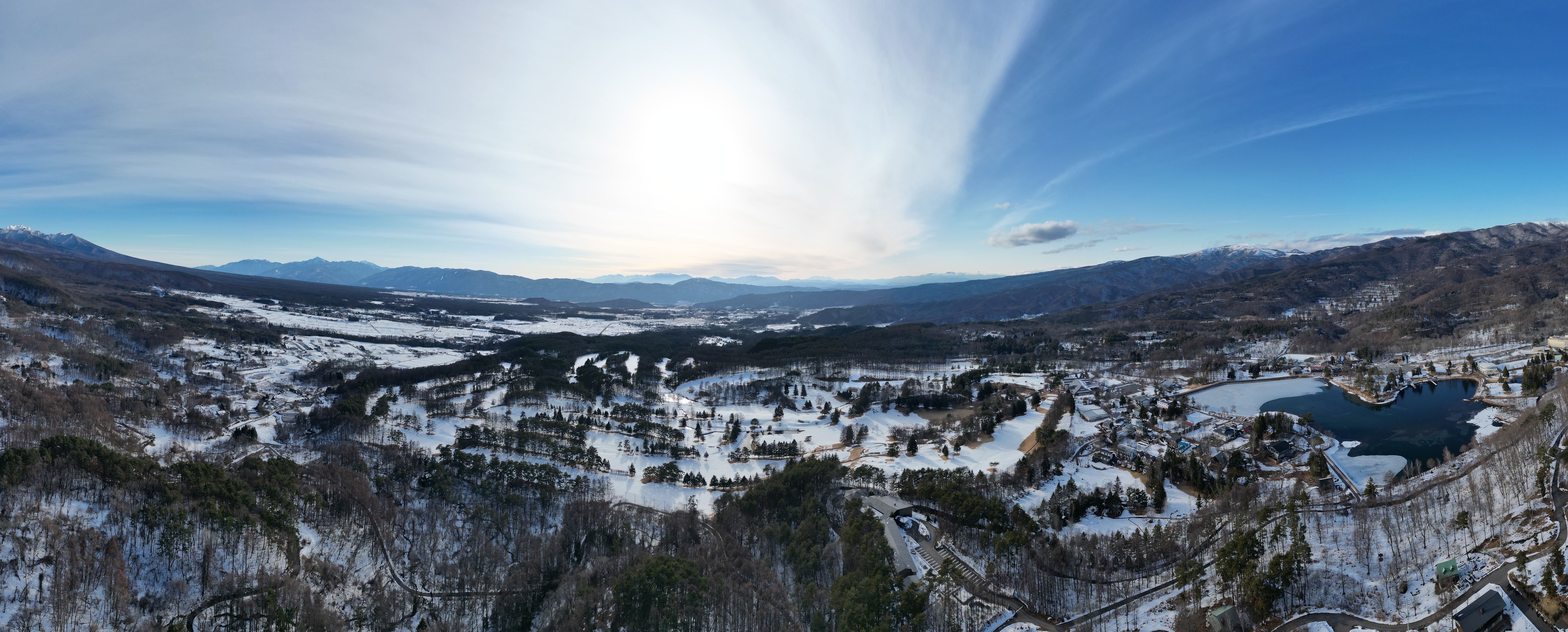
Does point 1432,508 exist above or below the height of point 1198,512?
above

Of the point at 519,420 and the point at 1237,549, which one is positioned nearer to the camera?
the point at 1237,549

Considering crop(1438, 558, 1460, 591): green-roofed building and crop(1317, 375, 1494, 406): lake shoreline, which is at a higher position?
crop(1317, 375, 1494, 406): lake shoreline

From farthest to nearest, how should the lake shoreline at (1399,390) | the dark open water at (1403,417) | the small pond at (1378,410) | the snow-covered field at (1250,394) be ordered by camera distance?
the snow-covered field at (1250,394)
the lake shoreline at (1399,390)
the small pond at (1378,410)
the dark open water at (1403,417)

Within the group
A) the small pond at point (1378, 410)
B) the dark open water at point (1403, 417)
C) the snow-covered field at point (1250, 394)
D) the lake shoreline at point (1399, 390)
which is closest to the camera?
the dark open water at point (1403, 417)

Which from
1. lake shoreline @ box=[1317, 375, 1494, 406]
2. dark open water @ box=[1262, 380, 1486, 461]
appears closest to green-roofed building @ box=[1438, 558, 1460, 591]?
dark open water @ box=[1262, 380, 1486, 461]

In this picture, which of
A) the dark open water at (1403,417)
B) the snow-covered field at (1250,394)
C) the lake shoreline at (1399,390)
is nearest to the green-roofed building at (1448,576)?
the dark open water at (1403,417)

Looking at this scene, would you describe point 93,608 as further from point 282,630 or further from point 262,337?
point 262,337

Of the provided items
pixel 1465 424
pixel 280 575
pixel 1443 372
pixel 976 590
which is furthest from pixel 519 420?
pixel 1443 372

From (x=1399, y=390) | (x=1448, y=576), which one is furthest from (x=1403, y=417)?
(x=1448, y=576)

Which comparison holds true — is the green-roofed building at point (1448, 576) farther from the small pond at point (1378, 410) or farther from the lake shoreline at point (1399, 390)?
the lake shoreline at point (1399, 390)

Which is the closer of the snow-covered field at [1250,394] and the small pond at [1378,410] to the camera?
the small pond at [1378,410]

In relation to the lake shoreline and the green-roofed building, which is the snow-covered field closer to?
the lake shoreline
